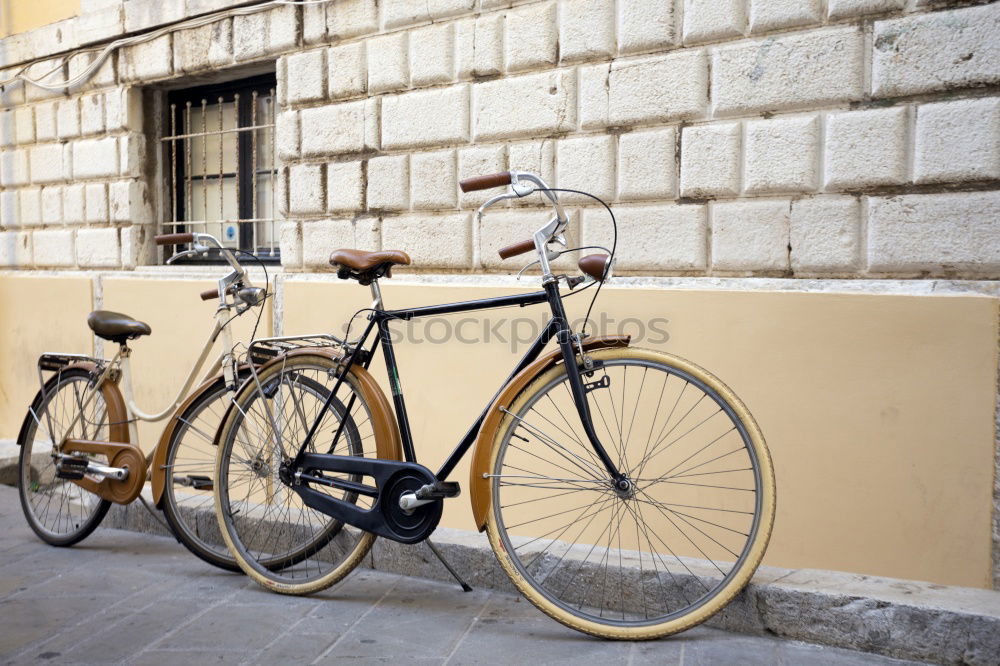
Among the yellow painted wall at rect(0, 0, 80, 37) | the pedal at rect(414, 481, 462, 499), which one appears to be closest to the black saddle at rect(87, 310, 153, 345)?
the pedal at rect(414, 481, 462, 499)

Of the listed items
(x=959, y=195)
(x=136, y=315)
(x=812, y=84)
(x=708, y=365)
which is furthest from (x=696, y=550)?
(x=136, y=315)

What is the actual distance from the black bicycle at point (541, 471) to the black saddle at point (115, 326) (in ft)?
2.43

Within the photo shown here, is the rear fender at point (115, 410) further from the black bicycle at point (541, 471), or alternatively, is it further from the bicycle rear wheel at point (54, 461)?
the black bicycle at point (541, 471)

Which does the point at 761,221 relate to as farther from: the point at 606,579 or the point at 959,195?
the point at 606,579

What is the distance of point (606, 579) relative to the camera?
3.22 m

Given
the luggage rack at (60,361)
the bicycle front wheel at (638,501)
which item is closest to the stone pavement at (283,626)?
the bicycle front wheel at (638,501)

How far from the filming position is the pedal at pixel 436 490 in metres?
3.04

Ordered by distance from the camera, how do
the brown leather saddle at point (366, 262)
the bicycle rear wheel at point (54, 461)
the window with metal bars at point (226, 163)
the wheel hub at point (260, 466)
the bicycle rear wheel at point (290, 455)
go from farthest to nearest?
1. the window with metal bars at point (226, 163)
2. the bicycle rear wheel at point (54, 461)
3. the wheel hub at point (260, 466)
4. the bicycle rear wheel at point (290, 455)
5. the brown leather saddle at point (366, 262)

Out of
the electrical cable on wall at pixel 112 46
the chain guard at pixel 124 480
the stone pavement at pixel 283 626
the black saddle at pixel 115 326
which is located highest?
the electrical cable on wall at pixel 112 46

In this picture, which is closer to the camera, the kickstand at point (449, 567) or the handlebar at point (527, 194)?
the handlebar at point (527, 194)

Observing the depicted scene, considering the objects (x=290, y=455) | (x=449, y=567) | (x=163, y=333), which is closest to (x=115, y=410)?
(x=290, y=455)

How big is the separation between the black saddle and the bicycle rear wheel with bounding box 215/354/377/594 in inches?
32.4

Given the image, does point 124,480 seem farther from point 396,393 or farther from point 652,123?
point 652,123

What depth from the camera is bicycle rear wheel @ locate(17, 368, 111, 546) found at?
4152 mm
